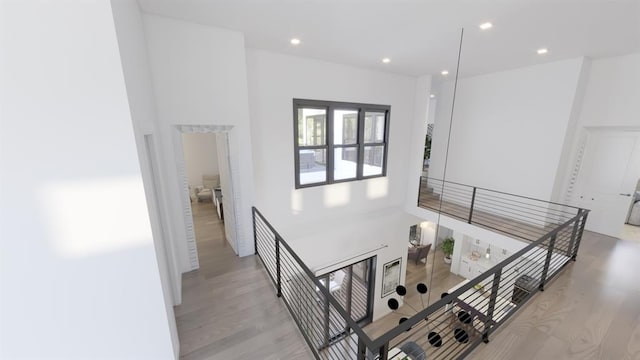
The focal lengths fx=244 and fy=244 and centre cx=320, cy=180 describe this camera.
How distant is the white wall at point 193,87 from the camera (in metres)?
2.85

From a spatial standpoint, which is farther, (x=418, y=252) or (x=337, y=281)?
(x=418, y=252)

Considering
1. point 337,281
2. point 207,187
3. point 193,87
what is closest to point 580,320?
point 337,281

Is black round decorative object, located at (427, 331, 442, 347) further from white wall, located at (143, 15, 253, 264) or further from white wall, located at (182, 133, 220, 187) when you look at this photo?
white wall, located at (182, 133, 220, 187)

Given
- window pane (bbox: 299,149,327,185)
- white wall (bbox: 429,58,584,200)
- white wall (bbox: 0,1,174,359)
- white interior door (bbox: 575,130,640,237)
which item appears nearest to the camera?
white wall (bbox: 0,1,174,359)

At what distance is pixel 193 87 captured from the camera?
9.98 feet

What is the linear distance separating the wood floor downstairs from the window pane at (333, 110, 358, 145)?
111 inches

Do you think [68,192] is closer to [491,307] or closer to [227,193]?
[227,193]

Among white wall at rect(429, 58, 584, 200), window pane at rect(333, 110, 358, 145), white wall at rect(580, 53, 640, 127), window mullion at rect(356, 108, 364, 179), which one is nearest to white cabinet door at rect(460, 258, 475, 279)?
white wall at rect(429, 58, 584, 200)

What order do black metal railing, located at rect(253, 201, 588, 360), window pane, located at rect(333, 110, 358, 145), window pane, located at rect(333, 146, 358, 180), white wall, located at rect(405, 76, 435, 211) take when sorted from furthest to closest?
1. white wall, located at rect(405, 76, 435, 211)
2. window pane, located at rect(333, 146, 358, 180)
3. window pane, located at rect(333, 110, 358, 145)
4. black metal railing, located at rect(253, 201, 588, 360)

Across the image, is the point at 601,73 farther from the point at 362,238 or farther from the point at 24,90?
the point at 24,90

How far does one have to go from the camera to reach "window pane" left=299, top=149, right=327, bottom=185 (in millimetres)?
4664

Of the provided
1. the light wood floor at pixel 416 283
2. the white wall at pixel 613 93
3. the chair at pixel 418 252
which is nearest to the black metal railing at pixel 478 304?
the white wall at pixel 613 93

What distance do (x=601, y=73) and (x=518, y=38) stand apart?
89.8 inches

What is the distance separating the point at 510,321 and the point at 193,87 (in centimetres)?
440
